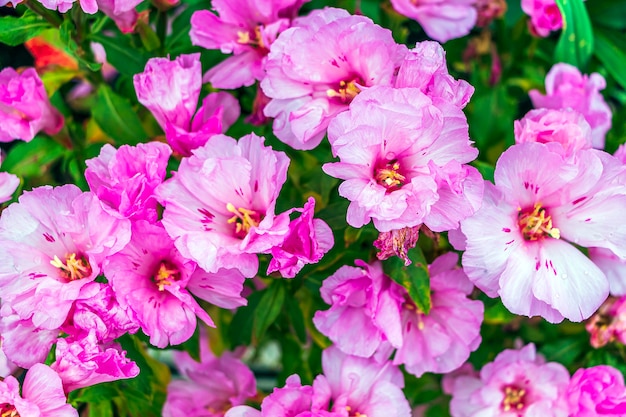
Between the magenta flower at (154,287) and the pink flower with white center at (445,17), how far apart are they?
0.46 metres

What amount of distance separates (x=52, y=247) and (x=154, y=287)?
12 cm

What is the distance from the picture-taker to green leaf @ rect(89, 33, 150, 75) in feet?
2.85

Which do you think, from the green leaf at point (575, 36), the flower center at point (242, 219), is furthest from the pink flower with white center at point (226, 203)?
the green leaf at point (575, 36)

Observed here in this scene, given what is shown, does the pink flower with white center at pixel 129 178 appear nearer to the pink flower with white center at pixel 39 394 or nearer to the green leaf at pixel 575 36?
the pink flower with white center at pixel 39 394

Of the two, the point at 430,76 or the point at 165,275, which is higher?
the point at 430,76

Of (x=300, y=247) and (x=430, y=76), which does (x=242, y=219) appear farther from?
(x=430, y=76)

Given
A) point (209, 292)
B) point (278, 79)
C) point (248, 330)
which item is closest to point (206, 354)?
point (248, 330)

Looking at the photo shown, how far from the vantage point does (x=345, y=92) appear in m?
0.75

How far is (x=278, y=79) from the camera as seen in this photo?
2.46 feet

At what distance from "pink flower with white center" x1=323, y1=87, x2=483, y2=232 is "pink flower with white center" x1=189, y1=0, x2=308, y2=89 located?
20 cm

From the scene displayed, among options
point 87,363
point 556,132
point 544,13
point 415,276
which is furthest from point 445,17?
point 87,363

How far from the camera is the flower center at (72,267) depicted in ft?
2.35

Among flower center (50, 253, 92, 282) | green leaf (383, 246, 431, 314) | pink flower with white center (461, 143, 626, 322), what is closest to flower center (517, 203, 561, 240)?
pink flower with white center (461, 143, 626, 322)

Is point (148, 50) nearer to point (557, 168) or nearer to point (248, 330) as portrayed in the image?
point (248, 330)
